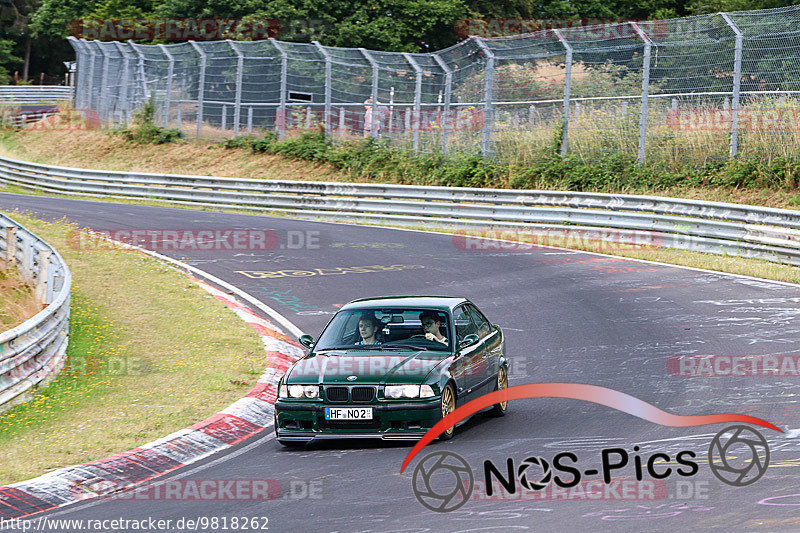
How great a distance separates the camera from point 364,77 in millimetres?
32156

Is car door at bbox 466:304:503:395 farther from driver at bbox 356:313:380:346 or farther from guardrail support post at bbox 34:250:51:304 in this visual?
guardrail support post at bbox 34:250:51:304

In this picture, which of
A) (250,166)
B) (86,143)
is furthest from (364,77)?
(86,143)

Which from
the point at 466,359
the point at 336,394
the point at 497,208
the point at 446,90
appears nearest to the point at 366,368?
the point at 336,394

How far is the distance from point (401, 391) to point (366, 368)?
18.2 inches

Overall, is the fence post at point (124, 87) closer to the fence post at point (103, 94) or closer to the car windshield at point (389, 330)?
the fence post at point (103, 94)

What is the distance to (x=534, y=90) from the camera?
89.4 ft

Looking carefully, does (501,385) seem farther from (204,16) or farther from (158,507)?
(204,16)

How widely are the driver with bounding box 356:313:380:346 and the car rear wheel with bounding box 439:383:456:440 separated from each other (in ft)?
3.52

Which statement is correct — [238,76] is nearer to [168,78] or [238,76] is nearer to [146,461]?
[168,78]

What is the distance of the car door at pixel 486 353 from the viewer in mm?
10273

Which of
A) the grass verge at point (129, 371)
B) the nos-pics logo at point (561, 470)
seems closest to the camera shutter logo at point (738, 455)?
the nos-pics logo at point (561, 470)

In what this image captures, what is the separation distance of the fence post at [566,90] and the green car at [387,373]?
54.2 ft

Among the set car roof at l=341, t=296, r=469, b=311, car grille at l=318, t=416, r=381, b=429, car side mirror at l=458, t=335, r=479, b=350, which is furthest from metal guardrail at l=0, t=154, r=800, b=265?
car grille at l=318, t=416, r=381, b=429

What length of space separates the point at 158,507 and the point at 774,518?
4240 millimetres
